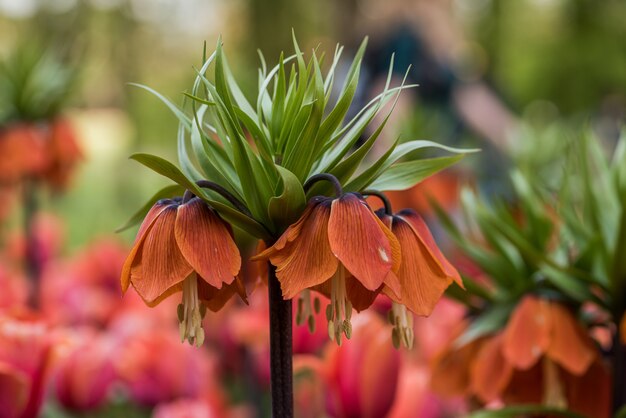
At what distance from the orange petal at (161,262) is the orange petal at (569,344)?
13.5 inches

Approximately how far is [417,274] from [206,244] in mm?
119

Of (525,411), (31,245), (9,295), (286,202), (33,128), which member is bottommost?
(525,411)

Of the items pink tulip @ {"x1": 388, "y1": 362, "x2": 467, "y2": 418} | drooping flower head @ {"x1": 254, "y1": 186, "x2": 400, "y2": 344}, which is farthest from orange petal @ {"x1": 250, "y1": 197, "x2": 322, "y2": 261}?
pink tulip @ {"x1": 388, "y1": 362, "x2": 467, "y2": 418}

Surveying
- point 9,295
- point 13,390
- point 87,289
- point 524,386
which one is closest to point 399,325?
point 524,386

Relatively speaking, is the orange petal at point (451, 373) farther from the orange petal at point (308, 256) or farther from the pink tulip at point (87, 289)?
the pink tulip at point (87, 289)

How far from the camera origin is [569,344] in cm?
66

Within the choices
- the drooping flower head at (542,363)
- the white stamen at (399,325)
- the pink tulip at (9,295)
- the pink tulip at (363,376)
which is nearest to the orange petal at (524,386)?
the drooping flower head at (542,363)

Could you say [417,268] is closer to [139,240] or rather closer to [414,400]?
[139,240]

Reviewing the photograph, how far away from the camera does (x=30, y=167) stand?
1306mm

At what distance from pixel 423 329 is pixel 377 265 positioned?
756mm

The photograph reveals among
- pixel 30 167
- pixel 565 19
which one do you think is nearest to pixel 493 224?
pixel 30 167

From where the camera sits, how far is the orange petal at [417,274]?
46 cm

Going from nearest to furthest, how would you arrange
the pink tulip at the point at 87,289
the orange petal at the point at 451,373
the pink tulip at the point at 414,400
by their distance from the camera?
the orange petal at the point at 451,373
the pink tulip at the point at 414,400
the pink tulip at the point at 87,289

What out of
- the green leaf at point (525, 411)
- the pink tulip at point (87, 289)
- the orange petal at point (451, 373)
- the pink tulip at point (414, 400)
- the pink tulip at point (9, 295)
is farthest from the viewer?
the pink tulip at point (87, 289)
